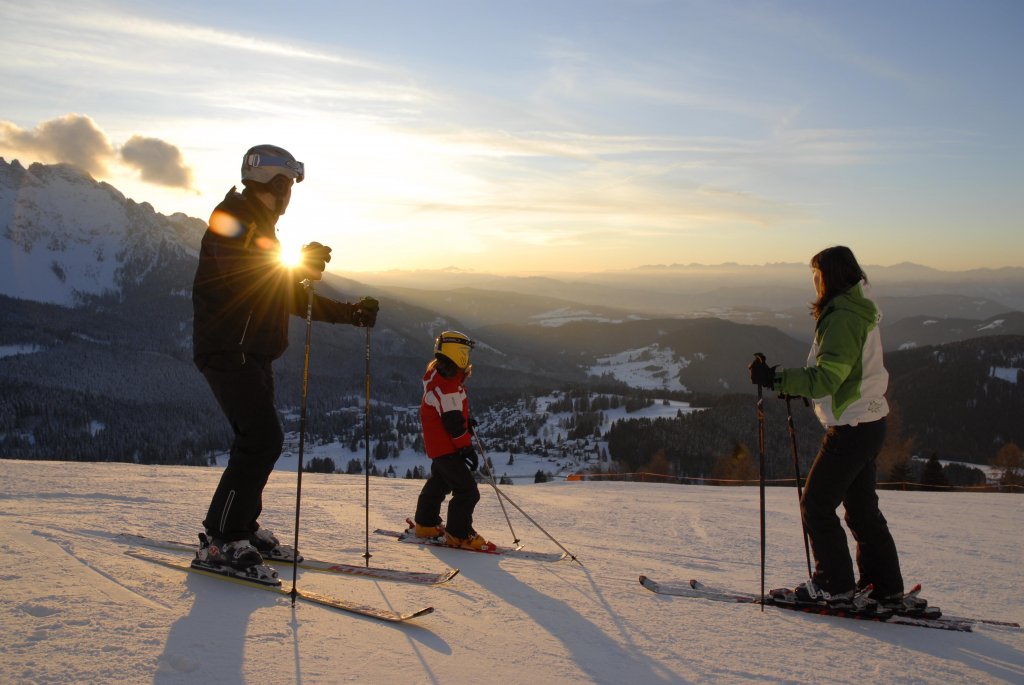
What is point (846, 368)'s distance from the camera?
4.09 m

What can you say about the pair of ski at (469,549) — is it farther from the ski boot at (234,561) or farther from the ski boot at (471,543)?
the ski boot at (234,561)

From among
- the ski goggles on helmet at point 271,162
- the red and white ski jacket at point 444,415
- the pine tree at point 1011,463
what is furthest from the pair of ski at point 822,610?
the pine tree at point 1011,463

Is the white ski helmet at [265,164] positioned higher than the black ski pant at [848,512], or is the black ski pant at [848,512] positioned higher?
the white ski helmet at [265,164]

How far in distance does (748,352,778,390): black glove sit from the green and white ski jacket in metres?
0.04

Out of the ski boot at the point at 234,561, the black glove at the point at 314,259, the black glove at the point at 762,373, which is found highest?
the black glove at the point at 314,259

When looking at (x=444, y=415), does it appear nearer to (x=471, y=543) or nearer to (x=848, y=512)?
(x=471, y=543)

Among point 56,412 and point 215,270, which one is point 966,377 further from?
point 56,412

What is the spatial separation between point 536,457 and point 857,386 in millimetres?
112306

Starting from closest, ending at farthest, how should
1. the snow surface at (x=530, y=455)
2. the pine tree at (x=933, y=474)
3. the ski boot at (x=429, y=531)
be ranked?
the ski boot at (x=429, y=531)
the pine tree at (x=933, y=474)
the snow surface at (x=530, y=455)

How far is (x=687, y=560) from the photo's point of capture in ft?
21.0

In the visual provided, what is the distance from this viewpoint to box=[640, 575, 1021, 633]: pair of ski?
4.24 metres

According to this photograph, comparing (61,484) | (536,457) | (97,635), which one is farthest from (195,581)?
(536,457)

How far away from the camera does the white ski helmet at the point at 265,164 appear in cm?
434

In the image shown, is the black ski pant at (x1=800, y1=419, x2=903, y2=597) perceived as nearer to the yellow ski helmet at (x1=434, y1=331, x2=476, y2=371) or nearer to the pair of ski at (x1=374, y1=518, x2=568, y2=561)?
the pair of ski at (x1=374, y1=518, x2=568, y2=561)
